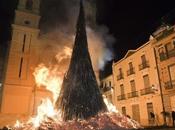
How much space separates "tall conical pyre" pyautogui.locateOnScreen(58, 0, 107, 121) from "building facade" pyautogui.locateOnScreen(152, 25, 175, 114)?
10314mm

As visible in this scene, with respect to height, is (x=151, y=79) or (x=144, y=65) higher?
(x=144, y=65)

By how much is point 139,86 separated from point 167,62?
545 cm

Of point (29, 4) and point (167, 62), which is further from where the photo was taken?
point (29, 4)

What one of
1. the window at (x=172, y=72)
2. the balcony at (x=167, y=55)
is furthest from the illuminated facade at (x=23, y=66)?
the window at (x=172, y=72)

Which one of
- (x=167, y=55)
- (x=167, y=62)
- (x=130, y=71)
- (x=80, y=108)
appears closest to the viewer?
(x=80, y=108)

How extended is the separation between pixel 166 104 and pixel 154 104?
162 centimetres

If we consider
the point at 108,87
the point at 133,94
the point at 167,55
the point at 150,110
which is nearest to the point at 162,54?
the point at 167,55

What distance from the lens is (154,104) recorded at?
78.5 feet

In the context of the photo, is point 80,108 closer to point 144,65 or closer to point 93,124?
point 93,124

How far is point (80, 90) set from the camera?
50.5 ft

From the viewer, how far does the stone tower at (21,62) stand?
29766mm

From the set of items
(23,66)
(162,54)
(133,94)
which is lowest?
(133,94)

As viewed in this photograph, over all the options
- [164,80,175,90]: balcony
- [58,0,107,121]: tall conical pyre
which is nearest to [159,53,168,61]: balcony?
[164,80,175,90]: balcony

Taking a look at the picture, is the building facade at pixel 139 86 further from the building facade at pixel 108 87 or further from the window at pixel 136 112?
the building facade at pixel 108 87
